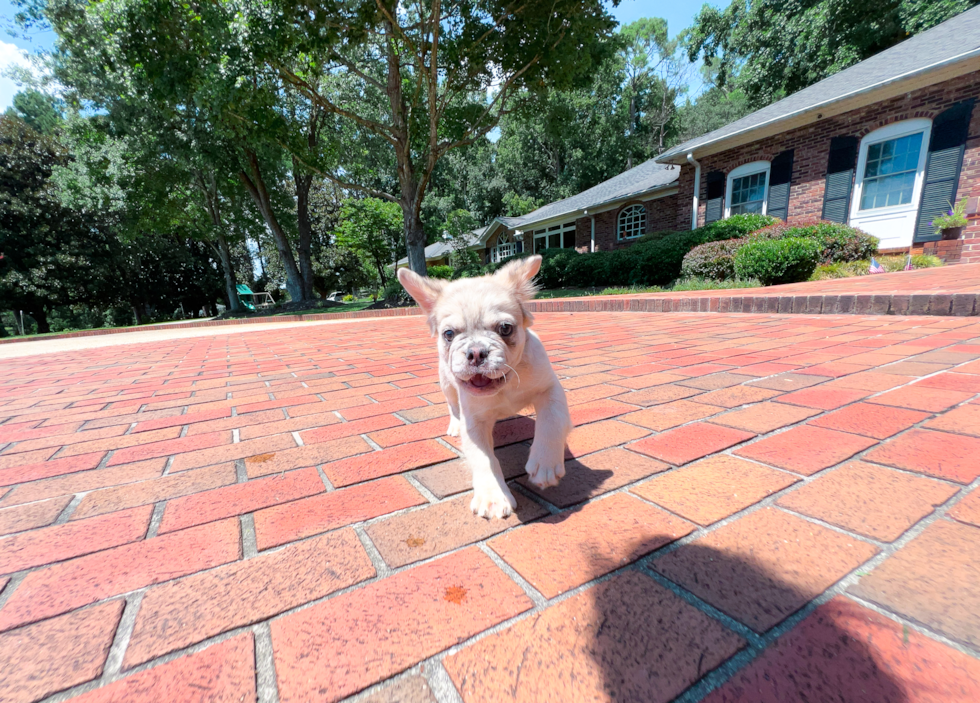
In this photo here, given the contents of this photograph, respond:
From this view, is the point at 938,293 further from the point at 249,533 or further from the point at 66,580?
the point at 66,580

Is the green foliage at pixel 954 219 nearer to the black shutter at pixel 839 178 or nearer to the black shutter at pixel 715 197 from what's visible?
the black shutter at pixel 839 178

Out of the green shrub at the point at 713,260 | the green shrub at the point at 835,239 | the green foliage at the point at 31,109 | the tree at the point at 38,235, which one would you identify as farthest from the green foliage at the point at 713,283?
the green foliage at the point at 31,109

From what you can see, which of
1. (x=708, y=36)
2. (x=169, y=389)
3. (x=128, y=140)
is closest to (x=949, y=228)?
(x=169, y=389)

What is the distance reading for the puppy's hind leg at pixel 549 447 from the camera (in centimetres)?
186

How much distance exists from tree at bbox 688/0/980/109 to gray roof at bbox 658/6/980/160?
623cm

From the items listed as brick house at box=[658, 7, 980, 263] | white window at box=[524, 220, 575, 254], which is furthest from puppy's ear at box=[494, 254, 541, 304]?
white window at box=[524, 220, 575, 254]

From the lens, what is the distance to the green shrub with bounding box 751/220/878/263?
1136 cm

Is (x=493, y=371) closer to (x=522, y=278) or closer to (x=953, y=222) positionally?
(x=522, y=278)

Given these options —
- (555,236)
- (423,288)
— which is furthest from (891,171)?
(555,236)

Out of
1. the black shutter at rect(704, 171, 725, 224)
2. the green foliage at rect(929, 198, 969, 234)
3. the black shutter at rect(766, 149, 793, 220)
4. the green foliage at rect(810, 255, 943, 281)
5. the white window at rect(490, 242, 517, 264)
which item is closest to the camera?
the green foliage at rect(810, 255, 943, 281)

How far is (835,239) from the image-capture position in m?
11.4

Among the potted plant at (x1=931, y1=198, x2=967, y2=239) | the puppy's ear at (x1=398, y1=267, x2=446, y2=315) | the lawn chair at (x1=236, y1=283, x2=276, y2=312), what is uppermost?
the potted plant at (x1=931, y1=198, x2=967, y2=239)

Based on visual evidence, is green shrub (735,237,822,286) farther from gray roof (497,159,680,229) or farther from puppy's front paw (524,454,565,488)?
puppy's front paw (524,454,565,488)

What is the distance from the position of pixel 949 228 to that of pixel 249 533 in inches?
686
